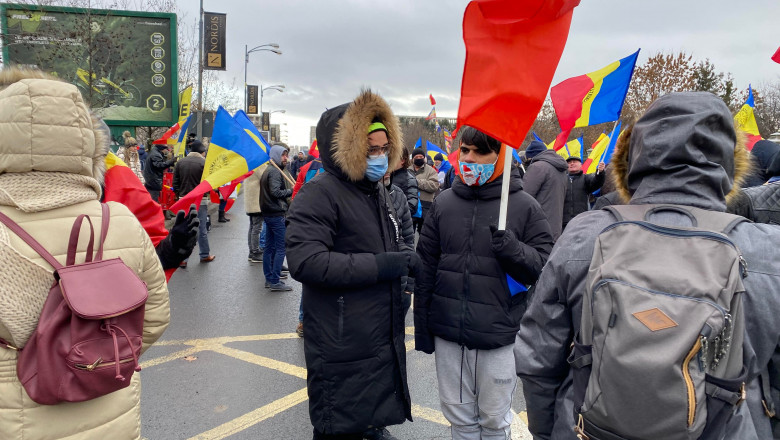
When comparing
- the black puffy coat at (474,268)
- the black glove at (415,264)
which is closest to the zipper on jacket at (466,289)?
the black puffy coat at (474,268)

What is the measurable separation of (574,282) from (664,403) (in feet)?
1.44

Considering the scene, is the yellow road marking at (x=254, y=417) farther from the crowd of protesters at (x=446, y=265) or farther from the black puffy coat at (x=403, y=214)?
the black puffy coat at (x=403, y=214)

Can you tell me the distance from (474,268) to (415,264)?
31 cm

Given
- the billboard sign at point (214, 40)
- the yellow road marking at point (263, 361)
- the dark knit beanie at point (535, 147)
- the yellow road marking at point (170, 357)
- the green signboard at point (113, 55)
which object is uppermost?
the billboard sign at point (214, 40)

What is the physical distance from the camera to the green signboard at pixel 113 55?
11.8m

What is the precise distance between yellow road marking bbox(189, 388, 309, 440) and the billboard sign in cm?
1749

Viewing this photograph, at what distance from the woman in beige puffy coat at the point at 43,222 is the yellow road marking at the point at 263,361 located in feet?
8.43

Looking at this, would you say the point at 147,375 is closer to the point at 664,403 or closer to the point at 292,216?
the point at 292,216

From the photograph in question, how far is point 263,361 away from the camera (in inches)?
180

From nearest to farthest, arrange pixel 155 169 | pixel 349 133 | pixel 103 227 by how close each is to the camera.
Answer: pixel 103 227 < pixel 349 133 < pixel 155 169

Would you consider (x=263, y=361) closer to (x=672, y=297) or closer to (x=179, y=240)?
(x=179, y=240)

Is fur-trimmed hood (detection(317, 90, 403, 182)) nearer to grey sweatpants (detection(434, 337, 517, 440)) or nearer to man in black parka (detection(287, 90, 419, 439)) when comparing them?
man in black parka (detection(287, 90, 419, 439))

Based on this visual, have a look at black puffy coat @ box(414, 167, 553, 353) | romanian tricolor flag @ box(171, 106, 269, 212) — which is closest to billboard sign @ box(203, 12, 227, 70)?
romanian tricolor flag @ box(171, 106, 269, 212)

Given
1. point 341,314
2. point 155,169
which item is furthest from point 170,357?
point 155,169
